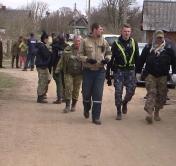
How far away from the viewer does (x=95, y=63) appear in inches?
464

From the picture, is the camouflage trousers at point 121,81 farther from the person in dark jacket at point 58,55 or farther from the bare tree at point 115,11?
the bare tree at point 115,11

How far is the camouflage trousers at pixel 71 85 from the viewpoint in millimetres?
13341

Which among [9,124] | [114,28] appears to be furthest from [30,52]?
[114,28]

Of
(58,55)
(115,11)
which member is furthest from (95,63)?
(115,11)

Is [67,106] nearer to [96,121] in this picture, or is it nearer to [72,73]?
[72,73]

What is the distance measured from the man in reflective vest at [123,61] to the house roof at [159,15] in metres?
36.9

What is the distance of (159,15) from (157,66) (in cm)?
3995

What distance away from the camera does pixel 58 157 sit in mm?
8547

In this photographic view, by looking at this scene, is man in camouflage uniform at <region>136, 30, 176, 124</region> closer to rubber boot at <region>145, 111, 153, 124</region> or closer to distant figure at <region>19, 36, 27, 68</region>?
rubber boot at <region>145, 111, 153, 124</region>

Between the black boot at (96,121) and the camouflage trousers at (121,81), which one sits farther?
the camouflage trousers at (121,81)

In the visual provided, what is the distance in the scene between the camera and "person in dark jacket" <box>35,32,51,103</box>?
50.1 ft

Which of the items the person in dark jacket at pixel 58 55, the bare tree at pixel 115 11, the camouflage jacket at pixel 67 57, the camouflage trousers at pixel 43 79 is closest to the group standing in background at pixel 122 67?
the camouflage jacket at pixel 67 57

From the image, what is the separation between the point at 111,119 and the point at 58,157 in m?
4.05

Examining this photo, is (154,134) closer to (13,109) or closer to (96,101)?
(96,101)
